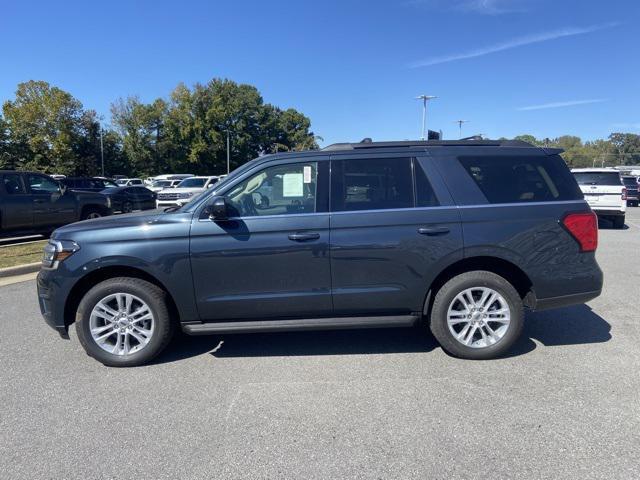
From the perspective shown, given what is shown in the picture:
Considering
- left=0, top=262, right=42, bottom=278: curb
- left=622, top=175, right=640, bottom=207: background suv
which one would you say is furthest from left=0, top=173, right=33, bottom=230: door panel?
left=622, top=175, right=640, bottom=207: background suv

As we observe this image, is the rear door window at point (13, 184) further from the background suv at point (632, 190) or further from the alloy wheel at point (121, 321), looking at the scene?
the background suv at point (632, 190)

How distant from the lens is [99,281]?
12.8ft

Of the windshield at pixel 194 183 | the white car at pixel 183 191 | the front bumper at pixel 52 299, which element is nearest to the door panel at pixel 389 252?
the front bumper at pixel 52 299

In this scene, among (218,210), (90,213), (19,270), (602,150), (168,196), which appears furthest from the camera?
(602,150)

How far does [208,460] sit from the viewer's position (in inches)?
102

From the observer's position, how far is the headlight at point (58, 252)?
3.76 metres

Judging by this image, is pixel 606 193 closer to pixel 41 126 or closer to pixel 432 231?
pixel 432 231

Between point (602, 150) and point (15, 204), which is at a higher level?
point (602, 150)

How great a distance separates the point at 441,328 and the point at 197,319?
2182 millimetres

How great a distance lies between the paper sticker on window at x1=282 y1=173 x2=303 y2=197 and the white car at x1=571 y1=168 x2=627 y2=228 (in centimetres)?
1211

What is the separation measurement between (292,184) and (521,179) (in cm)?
211

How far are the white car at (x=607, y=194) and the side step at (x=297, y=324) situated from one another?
465 inches

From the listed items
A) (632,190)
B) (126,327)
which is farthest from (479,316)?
(632,190)

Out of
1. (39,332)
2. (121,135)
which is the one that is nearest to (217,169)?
(121,135)
